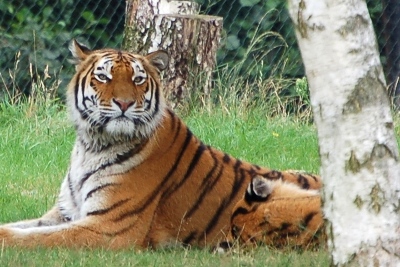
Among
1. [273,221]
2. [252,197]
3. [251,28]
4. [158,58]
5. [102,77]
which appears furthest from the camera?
[251,28]

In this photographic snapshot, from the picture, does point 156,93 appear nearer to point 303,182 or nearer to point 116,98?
point 116,98

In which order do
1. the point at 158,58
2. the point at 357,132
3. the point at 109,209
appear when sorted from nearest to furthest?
the point at 357,132
the point at 109,209
the point at 158,58

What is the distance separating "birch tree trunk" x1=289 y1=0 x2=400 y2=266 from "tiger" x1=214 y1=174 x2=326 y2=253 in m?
1.48

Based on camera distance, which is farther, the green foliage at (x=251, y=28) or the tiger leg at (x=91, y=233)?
the green foliage at (x=251, y=28)

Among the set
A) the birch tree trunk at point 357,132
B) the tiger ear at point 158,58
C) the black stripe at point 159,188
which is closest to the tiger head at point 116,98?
the tiger ear at point 158,58

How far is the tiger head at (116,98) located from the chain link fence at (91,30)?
562 centimetres

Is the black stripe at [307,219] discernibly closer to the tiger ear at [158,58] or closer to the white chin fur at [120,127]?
the white chin fur at [120,127]

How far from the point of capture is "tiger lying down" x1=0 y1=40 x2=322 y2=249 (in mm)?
5617

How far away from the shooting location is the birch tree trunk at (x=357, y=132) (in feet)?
13.0

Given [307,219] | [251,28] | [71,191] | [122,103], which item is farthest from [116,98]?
[251,28]

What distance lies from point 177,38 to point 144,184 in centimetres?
380

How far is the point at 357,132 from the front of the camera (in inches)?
156

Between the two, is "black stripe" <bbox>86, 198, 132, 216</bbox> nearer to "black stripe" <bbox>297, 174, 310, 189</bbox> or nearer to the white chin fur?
the white chin fur

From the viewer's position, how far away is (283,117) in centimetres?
1009
